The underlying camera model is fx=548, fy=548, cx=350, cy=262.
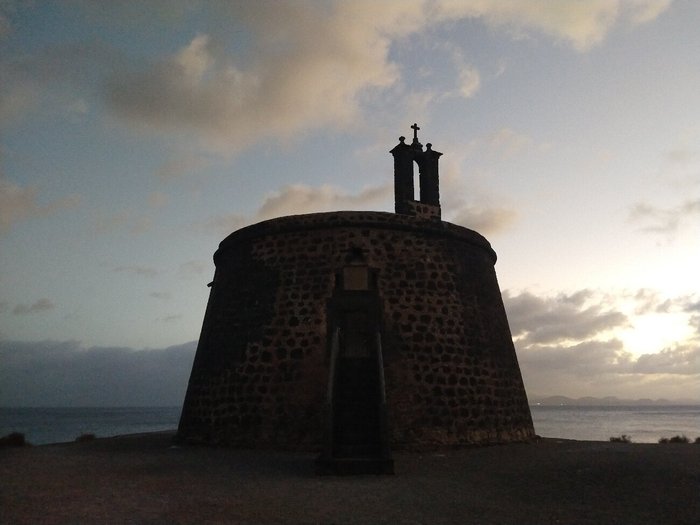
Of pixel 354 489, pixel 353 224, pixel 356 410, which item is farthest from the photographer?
pixel 353 224

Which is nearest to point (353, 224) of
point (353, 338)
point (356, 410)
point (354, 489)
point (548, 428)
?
point (353, 338)

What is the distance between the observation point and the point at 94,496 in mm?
6805

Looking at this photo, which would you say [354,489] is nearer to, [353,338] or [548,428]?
[353,338]

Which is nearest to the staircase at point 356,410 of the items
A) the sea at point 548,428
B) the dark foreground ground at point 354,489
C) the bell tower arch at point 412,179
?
the dark foreground ground at point 354,489

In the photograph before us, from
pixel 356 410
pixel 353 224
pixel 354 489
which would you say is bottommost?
pixel 354 489

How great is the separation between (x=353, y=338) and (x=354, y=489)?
5491 mm

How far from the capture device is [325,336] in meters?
12.3

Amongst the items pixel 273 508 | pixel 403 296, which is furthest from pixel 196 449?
pixel 273 508

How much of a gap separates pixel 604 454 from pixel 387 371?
4541 millimetres

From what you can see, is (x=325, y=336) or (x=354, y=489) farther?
(x=325, y=336)

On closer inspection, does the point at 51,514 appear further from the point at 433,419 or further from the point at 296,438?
the point at 433,419

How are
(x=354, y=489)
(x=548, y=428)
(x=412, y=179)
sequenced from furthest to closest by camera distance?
(x=548, y=428), (x=412, y=179), (x=354, y=489)

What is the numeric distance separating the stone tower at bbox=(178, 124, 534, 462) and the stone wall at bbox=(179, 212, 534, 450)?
28 millimetres

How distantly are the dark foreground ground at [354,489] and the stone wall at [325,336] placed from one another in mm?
1116
